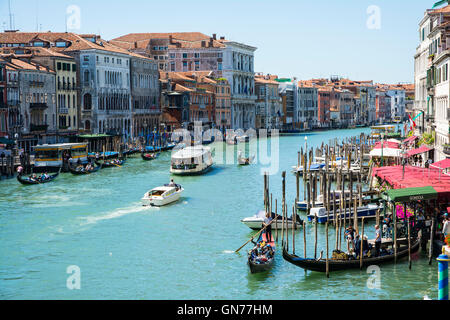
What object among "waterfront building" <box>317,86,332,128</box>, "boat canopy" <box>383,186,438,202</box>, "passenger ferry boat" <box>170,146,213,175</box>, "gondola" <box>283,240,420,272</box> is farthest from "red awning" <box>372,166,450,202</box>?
"waterfront building" <box>317,86,332,128</box>

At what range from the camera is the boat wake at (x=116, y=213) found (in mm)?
16719

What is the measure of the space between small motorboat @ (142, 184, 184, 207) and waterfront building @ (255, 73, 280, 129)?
163ft

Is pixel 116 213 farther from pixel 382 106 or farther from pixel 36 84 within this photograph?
pixel 382 106

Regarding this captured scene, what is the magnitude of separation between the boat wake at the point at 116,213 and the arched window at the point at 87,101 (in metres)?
21.6

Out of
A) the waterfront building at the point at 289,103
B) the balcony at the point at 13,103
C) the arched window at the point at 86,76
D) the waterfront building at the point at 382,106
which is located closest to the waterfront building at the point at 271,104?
the waterfront building at the point at 289,103

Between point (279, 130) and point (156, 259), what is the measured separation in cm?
5850

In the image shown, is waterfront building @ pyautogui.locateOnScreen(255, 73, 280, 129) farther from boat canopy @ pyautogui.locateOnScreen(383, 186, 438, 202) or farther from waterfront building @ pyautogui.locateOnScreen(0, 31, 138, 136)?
boat canopy @ pyautogui.locateOnScreen(383, 186, 438, 202)

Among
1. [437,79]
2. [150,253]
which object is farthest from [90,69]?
[150,253]

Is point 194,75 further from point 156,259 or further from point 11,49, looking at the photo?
point 156,259

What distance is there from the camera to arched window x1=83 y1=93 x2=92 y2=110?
39.7 meters

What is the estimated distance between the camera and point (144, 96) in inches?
1866

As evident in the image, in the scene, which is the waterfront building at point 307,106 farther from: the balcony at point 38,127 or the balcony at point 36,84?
the balcony at point 38,127

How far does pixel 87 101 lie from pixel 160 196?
22.3 metres
